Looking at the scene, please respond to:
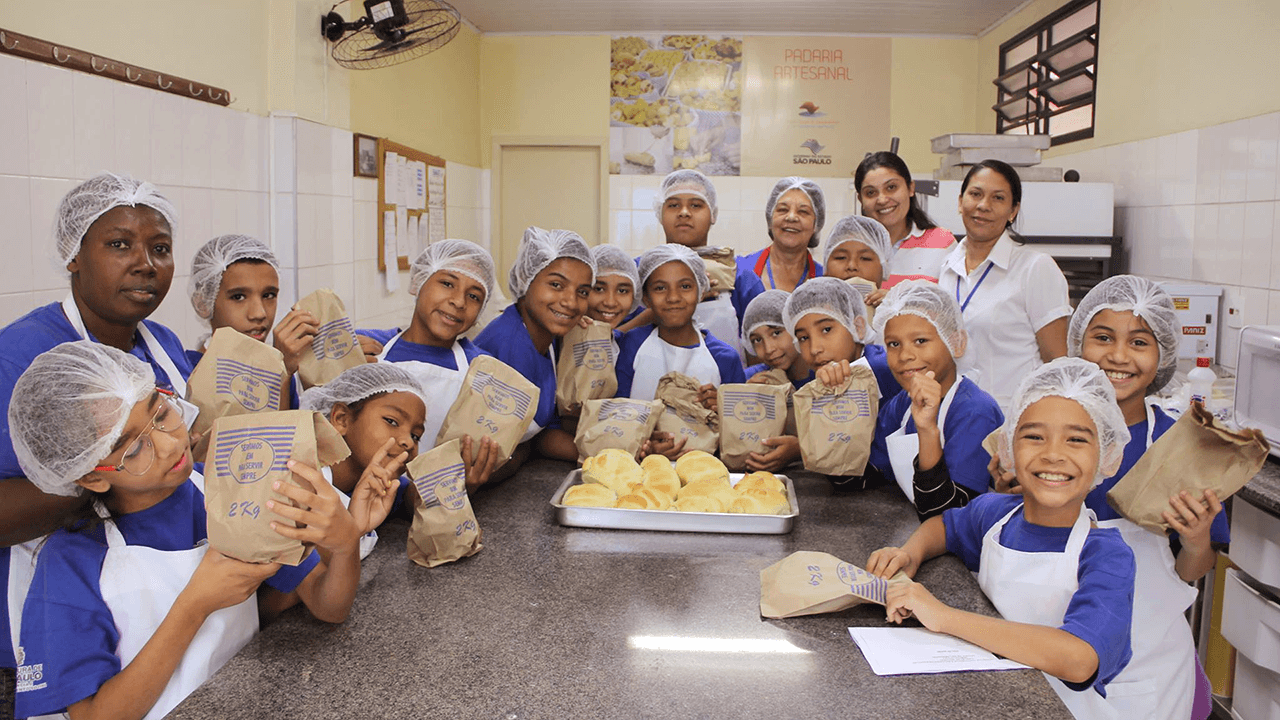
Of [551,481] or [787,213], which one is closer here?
[551,481]

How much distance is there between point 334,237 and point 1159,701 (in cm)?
405

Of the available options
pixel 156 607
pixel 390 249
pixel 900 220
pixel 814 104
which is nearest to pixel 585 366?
pixel 156 607

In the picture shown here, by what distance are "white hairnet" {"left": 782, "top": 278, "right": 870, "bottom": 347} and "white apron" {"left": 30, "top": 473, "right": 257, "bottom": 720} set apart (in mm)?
1645

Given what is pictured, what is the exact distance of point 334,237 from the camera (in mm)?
4512

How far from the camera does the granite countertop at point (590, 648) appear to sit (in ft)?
3.97

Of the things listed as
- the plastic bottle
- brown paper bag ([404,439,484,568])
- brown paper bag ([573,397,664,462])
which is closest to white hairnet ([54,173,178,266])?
brown paper bag ([404,439,484,568])

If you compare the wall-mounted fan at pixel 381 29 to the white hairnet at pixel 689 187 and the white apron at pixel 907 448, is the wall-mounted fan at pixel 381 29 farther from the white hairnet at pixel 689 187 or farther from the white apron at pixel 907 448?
the white apron at pixel 907 448

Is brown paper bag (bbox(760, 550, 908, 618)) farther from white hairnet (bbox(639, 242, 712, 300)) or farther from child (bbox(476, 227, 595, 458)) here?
white hairnet (bbox(639, 242, 712, 300))

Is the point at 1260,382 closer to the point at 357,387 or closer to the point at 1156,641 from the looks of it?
the point at 1156,641

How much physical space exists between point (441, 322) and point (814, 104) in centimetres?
527

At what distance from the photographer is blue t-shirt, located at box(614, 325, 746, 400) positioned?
2.78 metres

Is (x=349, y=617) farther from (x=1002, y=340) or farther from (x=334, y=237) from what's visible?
(x=334, y=237)

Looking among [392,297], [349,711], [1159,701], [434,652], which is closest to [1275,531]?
[1159,701]

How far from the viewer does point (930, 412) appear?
1956 mm
